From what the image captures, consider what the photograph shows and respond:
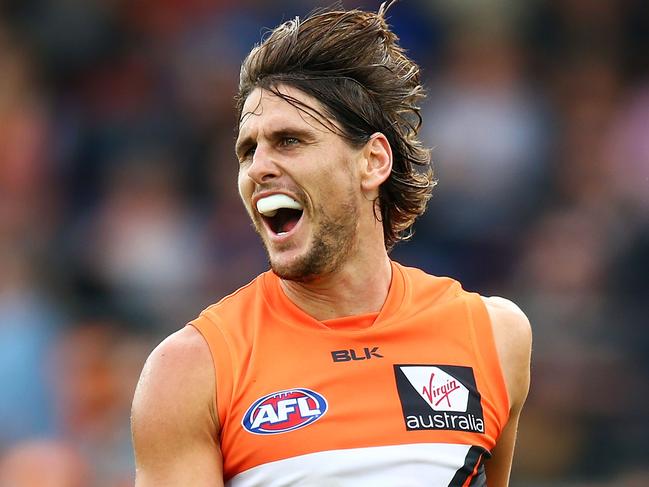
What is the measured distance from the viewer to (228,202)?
9.05 meters

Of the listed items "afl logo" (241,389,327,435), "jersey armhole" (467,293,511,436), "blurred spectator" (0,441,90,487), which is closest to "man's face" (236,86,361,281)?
"afl logo" (241,389,327,435)

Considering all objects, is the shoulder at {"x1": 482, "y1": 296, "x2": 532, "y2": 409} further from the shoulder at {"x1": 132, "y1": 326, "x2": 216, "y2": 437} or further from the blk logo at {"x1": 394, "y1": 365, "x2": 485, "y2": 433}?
the shoulder at {"x1": 132, "y1": 326, "x2": 216, "y2": 437}

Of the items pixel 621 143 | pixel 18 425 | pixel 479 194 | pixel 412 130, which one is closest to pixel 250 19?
pixel 479 194

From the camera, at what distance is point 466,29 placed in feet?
31.7

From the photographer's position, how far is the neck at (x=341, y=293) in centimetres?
410

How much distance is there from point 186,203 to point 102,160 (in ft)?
2.58

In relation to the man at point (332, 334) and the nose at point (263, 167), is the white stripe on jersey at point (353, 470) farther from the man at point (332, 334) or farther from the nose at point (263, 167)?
the nose at point (263, 167)

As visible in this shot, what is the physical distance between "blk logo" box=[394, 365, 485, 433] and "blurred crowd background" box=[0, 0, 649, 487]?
332 cm

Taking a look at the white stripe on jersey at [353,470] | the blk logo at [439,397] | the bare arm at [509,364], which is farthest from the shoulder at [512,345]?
the white stripe on jersey at [353,470]

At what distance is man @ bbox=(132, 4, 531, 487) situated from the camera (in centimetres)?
370

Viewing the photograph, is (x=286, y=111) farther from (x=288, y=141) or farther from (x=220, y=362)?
(x=220, y=362)

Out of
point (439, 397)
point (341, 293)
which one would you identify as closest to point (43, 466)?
point (341, 293)

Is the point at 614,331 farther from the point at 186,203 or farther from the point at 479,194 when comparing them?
the point at 186,203

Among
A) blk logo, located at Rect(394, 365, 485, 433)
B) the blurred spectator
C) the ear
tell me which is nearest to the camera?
blk logo, located at Rect(394, 365, 485, 433)
